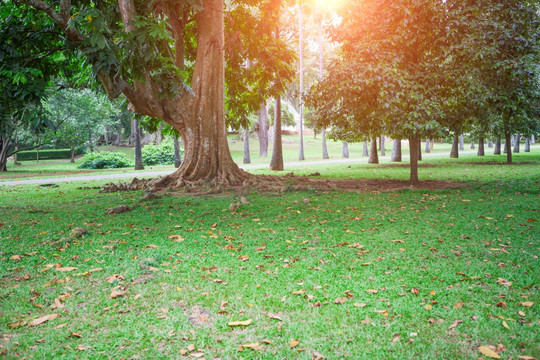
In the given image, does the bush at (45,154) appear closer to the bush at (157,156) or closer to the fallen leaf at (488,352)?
the bush at (157,156)

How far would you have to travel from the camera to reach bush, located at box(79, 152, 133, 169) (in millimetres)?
26141

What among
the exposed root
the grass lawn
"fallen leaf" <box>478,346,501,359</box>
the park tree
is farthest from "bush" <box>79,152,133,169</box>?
"fallen leaf" <box>478,346,501,359</box>

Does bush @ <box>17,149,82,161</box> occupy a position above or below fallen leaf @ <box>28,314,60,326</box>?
above

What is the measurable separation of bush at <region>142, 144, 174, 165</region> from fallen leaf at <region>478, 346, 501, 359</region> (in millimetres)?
28013

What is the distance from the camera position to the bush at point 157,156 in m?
29.0

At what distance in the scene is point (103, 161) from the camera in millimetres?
26266

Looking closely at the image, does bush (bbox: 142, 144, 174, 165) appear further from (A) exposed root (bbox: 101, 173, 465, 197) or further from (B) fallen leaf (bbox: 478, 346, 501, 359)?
(B) fallen leaf (bbox: 478, 346, 501, 359)

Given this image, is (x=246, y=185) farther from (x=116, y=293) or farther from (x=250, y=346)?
(x=250, y=346)


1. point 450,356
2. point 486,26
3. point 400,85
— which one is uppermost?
point 486,26

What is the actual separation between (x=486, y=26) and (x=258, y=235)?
8.69m

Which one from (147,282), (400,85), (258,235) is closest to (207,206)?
(258,235)

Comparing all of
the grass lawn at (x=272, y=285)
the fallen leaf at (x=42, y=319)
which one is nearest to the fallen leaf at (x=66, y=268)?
the grass lawn at (x=272, y=285)

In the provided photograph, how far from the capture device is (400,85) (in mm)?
9922

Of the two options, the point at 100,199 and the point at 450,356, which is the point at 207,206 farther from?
the point at 450,356
